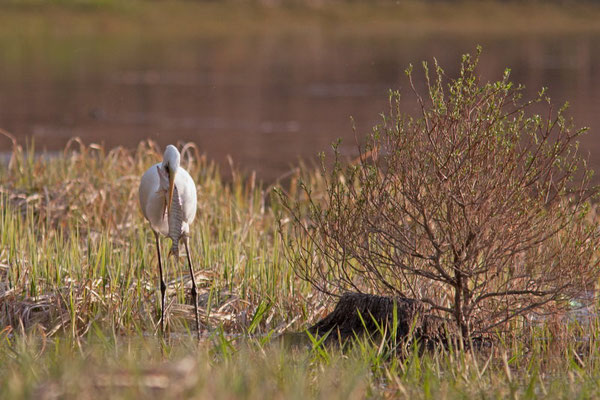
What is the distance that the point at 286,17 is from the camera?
65.8 metres

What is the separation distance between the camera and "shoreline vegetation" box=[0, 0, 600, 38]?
55.1 m

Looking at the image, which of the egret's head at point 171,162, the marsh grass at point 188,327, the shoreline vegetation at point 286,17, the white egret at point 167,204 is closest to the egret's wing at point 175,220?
the white egret at point 167,204

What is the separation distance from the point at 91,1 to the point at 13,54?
630 inches

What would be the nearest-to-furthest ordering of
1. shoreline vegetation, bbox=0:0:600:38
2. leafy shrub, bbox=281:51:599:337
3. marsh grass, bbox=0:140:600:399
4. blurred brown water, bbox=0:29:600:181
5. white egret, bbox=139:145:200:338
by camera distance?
1. marsh grass, bbox=0:140:600:399
2. leafy shrub, bbox=281:51:599:337
3. white egret, bbox=139:145:200:338
4. blurred brown water, bbox=0:29:600:181
5. shoreline vegetation, bbox=0:0:600:38

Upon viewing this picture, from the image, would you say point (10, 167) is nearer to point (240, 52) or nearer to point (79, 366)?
point (79, 366)

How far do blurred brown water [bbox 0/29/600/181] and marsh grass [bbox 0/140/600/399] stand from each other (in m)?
2.45

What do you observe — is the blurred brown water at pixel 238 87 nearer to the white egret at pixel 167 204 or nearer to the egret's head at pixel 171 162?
the white egret at pixel 167 204

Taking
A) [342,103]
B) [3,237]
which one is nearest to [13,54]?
[342,103]

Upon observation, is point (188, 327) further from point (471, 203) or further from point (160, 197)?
point (471, 203)

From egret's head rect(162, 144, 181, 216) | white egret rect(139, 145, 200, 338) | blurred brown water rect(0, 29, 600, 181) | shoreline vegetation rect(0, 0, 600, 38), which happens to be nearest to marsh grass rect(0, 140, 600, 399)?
white egret rect(139, 145, 200, 338)

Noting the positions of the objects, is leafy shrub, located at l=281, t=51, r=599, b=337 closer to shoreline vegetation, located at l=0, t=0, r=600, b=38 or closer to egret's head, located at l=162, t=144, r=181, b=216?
egret's head, located at l=162, t=144, r=181, b=216

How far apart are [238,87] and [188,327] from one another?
78.0 ft

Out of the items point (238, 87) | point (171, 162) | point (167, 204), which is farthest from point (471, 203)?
point (238, 87)

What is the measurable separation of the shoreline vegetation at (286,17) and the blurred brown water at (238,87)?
256 cm
